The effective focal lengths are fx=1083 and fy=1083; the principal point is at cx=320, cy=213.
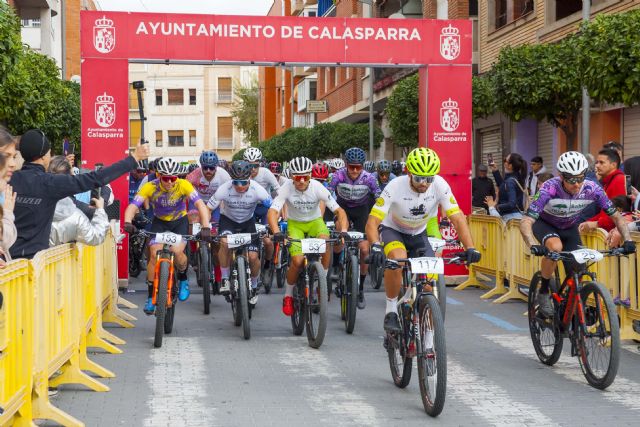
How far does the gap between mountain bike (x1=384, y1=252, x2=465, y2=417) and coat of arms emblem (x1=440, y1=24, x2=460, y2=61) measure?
8435 millimetres

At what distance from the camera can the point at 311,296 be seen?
10.5 meters

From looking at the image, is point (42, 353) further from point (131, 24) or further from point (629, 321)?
point (131, 24)

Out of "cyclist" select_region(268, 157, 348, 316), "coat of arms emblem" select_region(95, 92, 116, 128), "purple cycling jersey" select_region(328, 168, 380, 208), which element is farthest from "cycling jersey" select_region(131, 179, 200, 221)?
"coat of arms emblem" select_region(95, 92, 116, 128)

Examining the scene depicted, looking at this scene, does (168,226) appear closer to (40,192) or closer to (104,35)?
(104,35)

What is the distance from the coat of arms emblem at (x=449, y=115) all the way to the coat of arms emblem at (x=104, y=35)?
500cm

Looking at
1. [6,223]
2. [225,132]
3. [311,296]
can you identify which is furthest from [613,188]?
[225,132]

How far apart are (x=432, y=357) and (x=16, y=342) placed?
2.70m

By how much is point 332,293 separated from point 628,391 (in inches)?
288

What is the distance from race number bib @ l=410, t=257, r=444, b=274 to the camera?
25.1 feet

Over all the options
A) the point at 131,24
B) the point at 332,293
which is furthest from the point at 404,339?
the point at 131,24

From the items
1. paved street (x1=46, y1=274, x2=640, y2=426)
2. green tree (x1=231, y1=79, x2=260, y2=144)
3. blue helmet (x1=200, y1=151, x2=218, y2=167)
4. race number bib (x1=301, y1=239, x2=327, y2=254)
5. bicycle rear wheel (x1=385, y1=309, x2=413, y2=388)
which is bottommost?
paved street (x1=46, y1=274, x2=640, y2=426)

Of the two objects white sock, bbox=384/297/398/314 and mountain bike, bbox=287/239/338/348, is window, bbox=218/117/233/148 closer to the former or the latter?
mountain bike, bbox=287/239/338/348

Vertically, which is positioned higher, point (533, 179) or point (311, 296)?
point (533, 179)

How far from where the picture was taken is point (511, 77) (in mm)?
21281
